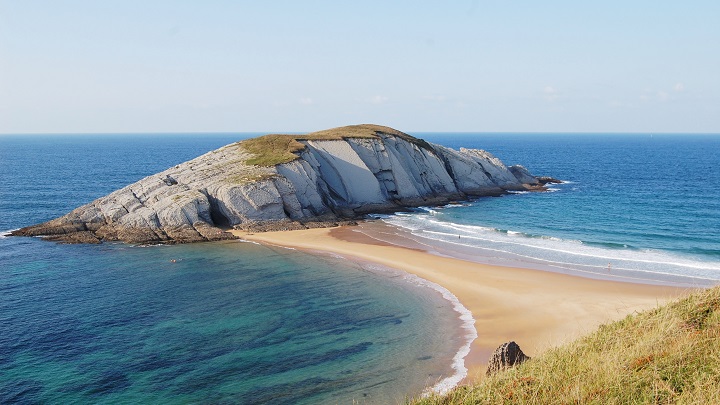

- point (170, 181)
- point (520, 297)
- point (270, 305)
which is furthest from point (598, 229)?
point (170, 181)

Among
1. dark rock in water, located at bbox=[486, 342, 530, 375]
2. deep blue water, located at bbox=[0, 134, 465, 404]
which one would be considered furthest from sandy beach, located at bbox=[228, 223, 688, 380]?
dark rock in water, located at bbox=[486, 342, 530, 375]

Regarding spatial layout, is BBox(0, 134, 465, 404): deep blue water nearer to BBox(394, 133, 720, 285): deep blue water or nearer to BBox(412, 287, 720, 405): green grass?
BBox(412, 287, 720, 405): green grass

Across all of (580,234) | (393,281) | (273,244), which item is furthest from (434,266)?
(580,234)

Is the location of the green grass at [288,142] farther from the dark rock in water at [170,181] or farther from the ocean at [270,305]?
the ocean at [270,305]

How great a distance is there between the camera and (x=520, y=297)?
32.2 metres

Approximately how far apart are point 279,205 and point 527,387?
43105mm

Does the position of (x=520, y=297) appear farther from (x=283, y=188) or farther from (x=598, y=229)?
(x=283, y=188)

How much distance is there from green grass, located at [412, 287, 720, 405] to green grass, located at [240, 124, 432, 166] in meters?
46.5

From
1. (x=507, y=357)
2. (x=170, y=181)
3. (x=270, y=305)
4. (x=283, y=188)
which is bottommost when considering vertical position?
(x=270, y=305)

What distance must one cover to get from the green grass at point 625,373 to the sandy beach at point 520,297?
7100 mm

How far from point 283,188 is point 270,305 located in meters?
25.0

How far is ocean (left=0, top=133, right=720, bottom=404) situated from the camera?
21203 millimetres

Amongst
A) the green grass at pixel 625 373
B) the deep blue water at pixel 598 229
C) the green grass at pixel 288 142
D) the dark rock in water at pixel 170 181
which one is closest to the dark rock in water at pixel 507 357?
the green grass at pixel 625 373

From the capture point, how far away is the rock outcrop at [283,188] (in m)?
48.8
